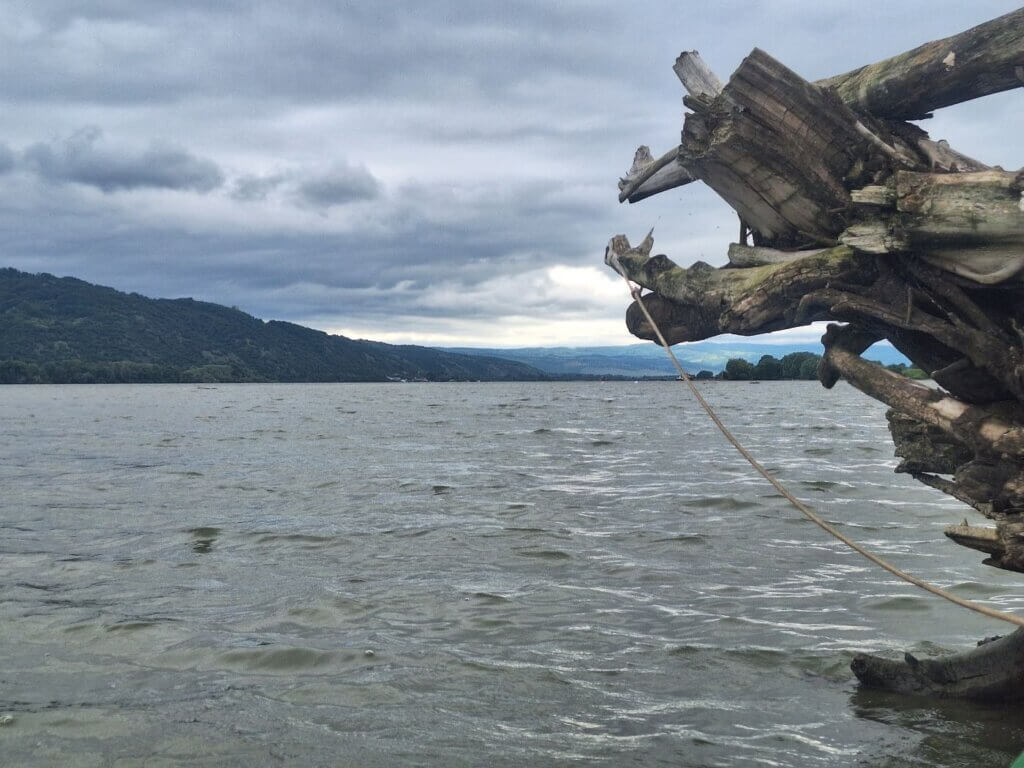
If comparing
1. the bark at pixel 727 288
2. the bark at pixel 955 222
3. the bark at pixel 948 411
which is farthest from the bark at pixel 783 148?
the bark at pixel 948 411

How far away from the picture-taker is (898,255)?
6309 millimetres

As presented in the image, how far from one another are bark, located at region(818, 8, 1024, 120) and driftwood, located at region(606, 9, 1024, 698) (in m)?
0.01

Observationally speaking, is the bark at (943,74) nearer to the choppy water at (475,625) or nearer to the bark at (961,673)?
the bark at (961,673)

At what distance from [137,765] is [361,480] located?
785 inches

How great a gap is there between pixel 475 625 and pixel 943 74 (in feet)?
25.2

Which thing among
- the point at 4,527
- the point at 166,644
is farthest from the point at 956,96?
the point at 4,527

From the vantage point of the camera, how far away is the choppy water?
7.12 m

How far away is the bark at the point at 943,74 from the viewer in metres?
5.82

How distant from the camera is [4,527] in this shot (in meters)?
17.5

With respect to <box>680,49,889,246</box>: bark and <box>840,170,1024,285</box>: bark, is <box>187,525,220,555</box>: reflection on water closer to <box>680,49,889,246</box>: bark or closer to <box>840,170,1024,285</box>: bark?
<box>680,49,889,246</box>: bark

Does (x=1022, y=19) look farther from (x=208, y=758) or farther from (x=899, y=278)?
(x=208, y=758)

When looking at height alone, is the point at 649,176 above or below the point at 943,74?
below

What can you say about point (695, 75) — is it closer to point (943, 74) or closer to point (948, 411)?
point (943, 74)

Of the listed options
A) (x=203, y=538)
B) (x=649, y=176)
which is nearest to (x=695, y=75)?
(x=649, y=176)
